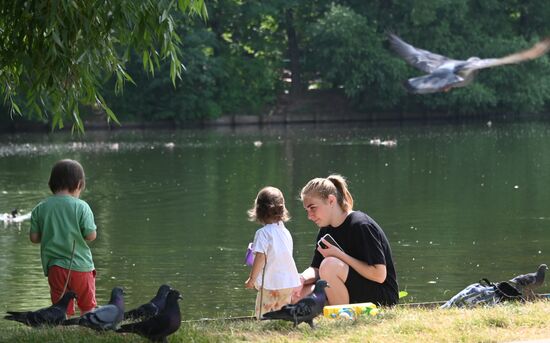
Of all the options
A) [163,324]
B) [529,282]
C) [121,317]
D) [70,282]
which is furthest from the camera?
[529,282]

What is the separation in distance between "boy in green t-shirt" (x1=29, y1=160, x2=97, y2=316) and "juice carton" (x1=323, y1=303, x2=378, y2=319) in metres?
1.55

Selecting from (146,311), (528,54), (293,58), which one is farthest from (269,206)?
(293,58)

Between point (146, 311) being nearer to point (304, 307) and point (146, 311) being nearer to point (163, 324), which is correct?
point (163, 324)

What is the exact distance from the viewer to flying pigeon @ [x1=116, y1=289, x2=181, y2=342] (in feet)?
20.4

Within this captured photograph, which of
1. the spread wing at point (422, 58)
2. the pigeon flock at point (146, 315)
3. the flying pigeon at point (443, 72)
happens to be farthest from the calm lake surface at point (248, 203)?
the pigeon flock at point (146, 315)

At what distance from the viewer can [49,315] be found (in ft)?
22.4

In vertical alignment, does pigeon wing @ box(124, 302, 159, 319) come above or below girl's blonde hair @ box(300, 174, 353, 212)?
below

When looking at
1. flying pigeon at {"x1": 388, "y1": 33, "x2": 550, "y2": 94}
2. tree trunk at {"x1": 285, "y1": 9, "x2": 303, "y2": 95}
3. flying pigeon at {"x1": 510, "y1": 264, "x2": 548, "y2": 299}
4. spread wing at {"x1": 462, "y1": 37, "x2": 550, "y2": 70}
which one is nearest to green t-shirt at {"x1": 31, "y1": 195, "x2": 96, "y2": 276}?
flying pigeon at {"x1": 510, "y1": 264, "x2": 548, "y2": 299}

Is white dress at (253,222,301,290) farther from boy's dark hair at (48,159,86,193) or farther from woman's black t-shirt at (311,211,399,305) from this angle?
boy's dark hair at (48,159,86,193)

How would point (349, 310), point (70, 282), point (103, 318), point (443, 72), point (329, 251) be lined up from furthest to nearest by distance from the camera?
point (443, 72) → point (329, 251) → point (70, 282) → point (349, 310) → point (103, 318)

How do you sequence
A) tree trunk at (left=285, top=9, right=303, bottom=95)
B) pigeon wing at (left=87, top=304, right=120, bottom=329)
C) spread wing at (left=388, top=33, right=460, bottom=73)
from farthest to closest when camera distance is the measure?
1. tree trunk at (left=285, top=9, right=303, bottom=95)
2. spread wing at (left=388, top=33, right=460, bottom=73)
3. pigeon wing at (left=87, top=304, right=120, bottom=329)

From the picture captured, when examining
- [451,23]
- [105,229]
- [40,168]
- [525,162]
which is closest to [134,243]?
[105,229]

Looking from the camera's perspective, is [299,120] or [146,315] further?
[299,120]

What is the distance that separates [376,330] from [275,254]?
1.20 metres
